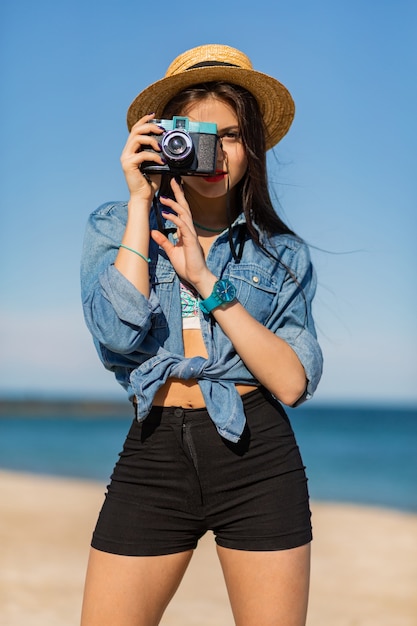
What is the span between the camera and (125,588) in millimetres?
1887

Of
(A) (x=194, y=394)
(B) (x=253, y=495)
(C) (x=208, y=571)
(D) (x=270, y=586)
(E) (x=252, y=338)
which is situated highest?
(E) (x=252, y=338)

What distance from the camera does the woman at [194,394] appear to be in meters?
1.91

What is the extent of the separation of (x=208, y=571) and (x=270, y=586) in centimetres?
385

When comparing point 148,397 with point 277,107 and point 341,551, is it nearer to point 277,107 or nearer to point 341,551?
point 277,107

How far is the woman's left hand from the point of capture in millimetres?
1945

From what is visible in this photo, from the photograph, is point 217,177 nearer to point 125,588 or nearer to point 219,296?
point 219,296

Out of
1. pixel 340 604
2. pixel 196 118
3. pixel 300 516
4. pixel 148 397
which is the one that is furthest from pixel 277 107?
pixel 340 604

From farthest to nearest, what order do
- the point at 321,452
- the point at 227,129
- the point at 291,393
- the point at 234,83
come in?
the point at 321,452 < the point at 234,83 < the point at 227,129 < the point at 291,393

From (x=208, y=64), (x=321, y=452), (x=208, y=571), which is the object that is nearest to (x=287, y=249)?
(x=208, y=64)

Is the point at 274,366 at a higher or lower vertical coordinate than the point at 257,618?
higher

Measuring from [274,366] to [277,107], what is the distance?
0.84 metres

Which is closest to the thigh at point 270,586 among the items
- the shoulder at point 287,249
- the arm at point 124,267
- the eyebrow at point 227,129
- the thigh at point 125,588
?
the thigh at point 125,588

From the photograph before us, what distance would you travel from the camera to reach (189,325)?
208 cm

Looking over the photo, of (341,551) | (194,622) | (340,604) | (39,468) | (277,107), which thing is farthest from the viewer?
(39,468)
